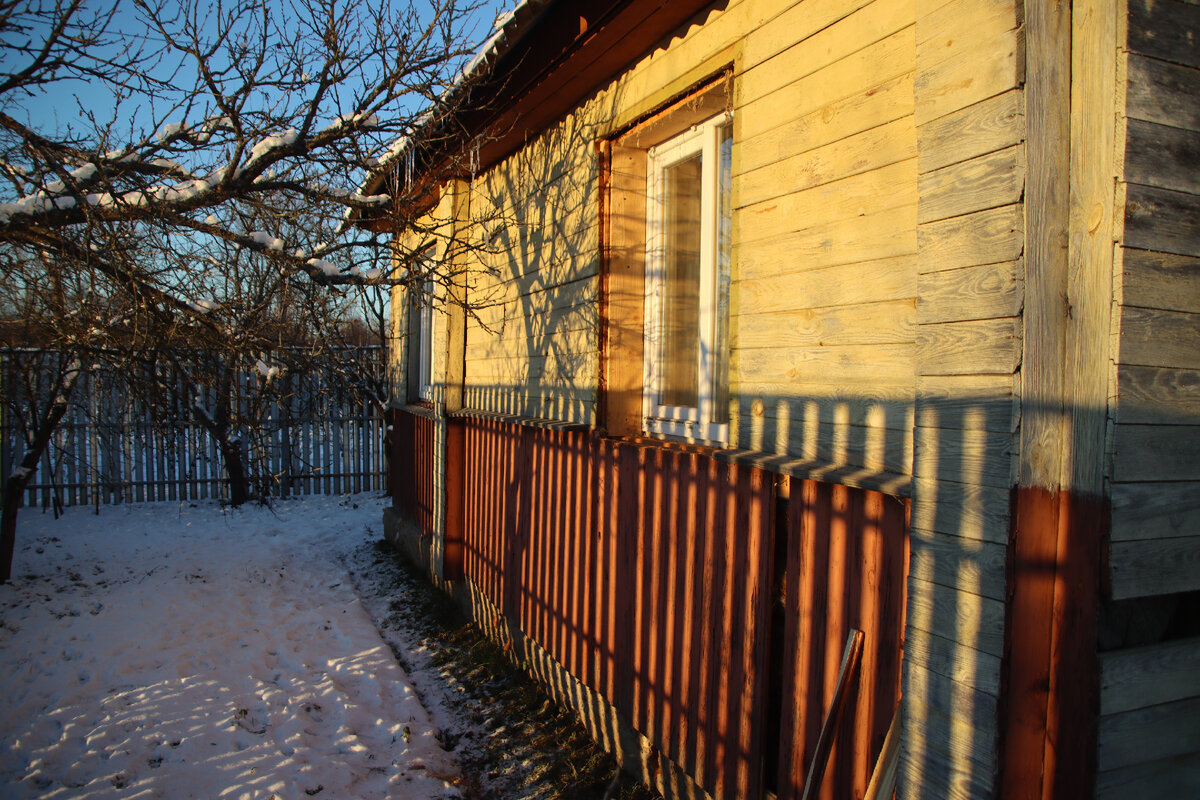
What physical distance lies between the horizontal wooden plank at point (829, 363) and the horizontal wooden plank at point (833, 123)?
71cm

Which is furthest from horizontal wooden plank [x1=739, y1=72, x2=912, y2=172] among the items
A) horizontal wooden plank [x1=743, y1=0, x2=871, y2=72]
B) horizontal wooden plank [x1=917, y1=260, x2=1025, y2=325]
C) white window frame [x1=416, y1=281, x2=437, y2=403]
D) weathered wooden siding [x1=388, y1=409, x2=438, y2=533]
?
white window frame [x1=416, y1=281, x2=437, y2=403]

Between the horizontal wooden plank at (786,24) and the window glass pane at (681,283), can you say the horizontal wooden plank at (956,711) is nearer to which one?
the window glass pane at (681,283)

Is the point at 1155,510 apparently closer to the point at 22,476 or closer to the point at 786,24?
the point at 786,24

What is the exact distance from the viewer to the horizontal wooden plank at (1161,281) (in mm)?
1410

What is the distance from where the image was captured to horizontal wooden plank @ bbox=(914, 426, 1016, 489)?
4.92ft

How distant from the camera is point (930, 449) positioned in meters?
1.67

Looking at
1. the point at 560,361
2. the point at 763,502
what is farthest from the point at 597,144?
the point at 763,502

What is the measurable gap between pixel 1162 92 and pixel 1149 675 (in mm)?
1291

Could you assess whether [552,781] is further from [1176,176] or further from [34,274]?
[34,274]

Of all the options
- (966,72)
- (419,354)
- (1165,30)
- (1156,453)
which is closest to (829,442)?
(1156,453)

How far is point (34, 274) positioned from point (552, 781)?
4088 millimetres

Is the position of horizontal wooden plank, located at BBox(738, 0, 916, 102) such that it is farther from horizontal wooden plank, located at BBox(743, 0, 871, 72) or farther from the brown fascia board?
the brown fascia board

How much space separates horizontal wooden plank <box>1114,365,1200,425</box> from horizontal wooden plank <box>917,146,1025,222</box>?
1.49ft

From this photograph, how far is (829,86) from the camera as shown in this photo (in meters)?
2.30
